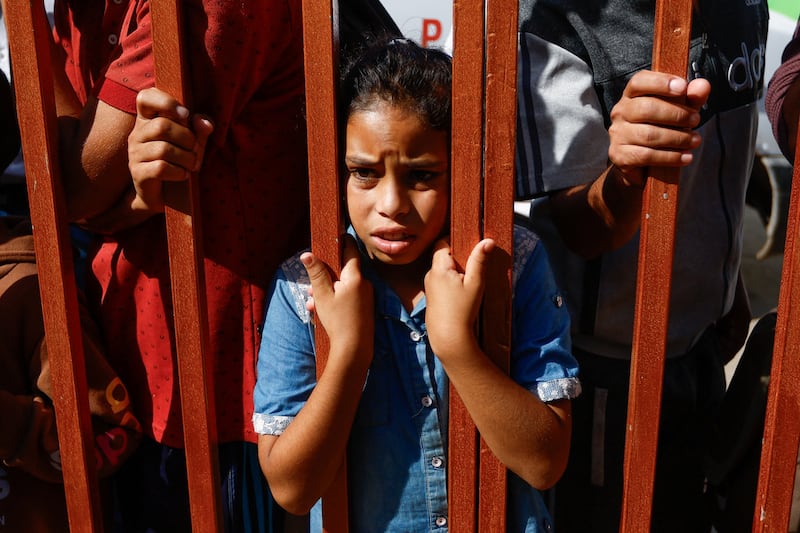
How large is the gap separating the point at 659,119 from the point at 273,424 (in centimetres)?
82

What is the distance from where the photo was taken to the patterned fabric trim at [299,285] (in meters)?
1.44

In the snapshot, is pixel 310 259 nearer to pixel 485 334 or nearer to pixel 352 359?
pixel 352 359

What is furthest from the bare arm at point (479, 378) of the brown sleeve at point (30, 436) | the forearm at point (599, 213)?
the brown sleeve at point (30, 436)

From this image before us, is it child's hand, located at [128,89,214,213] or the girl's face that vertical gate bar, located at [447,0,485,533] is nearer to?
the girl's face

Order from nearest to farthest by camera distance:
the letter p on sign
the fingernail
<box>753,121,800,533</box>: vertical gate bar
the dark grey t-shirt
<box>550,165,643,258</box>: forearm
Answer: the fingernail, <box>753,121,800,533</box>: vertical gate bar, <box>550,165,643,258</box>: forearm, the dark grey t-shirt, the letter p on sign

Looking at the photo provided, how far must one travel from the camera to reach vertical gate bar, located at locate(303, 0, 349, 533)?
4.25ft

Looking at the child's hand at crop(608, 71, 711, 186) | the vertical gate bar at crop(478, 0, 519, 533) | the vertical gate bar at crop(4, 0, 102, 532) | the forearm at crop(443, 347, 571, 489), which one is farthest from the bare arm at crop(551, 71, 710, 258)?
the vertical gate bar at crop(4, 0, 102, 532)

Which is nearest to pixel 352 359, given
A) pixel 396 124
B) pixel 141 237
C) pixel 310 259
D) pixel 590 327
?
pixel 310 259

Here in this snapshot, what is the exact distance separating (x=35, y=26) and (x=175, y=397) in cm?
72

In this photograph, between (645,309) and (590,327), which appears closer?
(645,309)

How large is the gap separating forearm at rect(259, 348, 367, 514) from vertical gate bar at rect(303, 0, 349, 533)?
0.29 feet

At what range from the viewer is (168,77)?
1.34 meters

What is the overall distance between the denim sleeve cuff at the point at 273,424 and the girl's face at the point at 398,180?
1.08 ft

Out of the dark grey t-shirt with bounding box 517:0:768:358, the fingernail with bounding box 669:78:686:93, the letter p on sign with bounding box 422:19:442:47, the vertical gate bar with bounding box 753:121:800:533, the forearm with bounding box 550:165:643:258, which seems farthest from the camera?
the letter p on sign with bounding box 422:19:442:47
